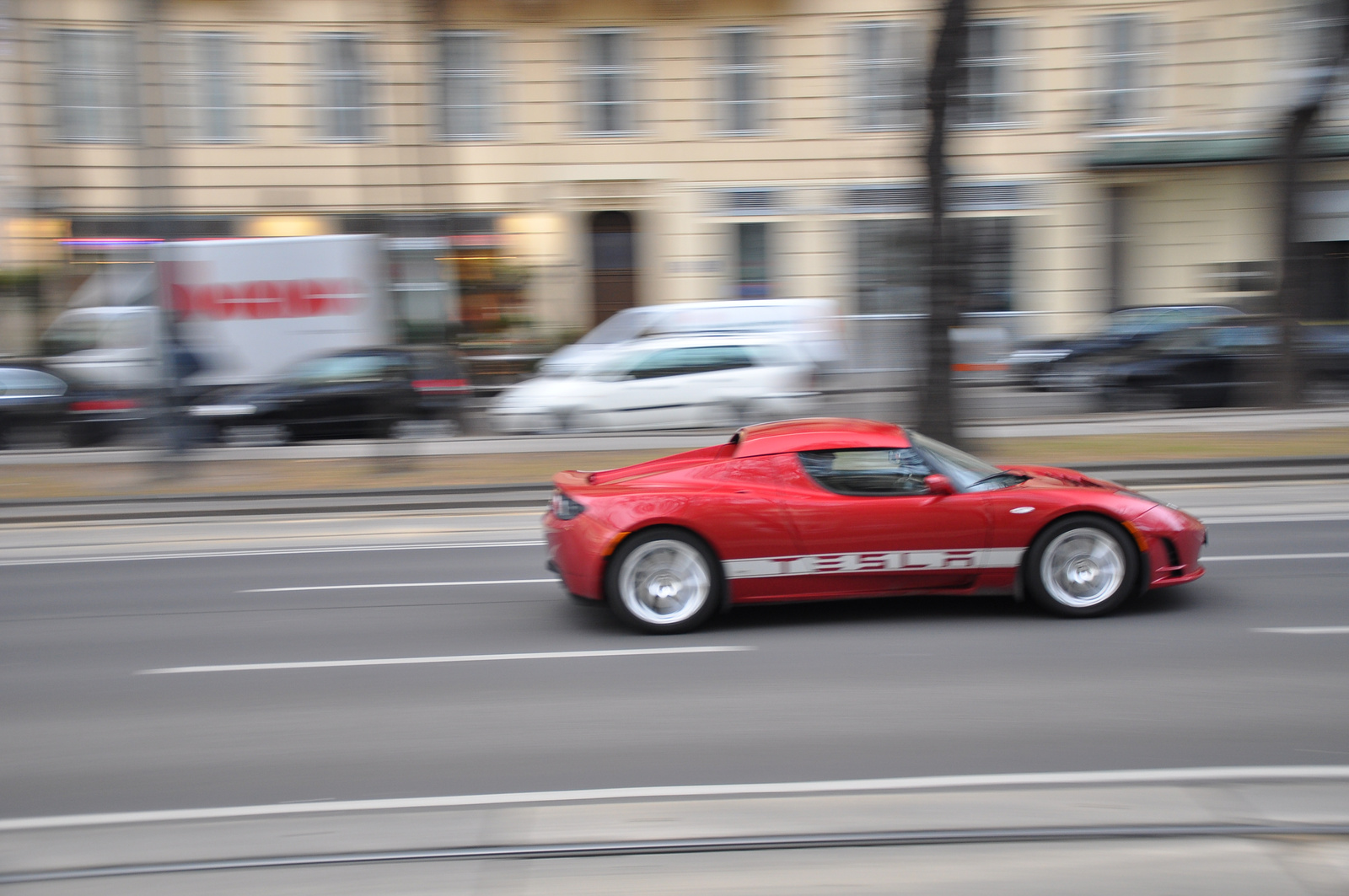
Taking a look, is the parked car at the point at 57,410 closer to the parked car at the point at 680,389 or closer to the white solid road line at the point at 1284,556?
the parked car at the point at 680,389

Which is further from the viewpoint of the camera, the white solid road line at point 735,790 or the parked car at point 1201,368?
the parked car at point 1201,368

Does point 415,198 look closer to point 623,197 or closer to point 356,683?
point 623,197

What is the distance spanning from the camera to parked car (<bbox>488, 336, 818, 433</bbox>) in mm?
16719

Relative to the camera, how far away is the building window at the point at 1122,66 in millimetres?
25812

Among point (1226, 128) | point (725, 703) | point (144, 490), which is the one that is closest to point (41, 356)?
point (144, 490)

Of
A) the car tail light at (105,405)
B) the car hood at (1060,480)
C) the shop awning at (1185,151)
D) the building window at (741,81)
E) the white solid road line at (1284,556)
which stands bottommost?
the white solid road line at (1284,556)

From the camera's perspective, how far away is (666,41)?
2609cm

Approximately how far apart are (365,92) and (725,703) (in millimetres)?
23826

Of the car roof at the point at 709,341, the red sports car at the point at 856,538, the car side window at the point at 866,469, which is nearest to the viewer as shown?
the red sports car at the point at 856,538

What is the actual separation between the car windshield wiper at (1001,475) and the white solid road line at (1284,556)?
6.79ft

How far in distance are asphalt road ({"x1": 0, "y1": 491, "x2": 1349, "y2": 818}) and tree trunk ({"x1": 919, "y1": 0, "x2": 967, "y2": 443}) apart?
5.34 metres

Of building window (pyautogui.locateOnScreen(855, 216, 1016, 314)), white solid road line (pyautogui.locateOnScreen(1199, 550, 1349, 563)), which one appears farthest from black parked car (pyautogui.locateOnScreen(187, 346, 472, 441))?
building window (pyautogui.locateOnScreen(855, 216, 1016, 314))

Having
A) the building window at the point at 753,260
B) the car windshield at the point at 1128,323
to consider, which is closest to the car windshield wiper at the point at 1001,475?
the car windshield at the point at 1128,323

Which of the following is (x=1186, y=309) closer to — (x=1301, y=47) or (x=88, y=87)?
(x=1301, y=47)
